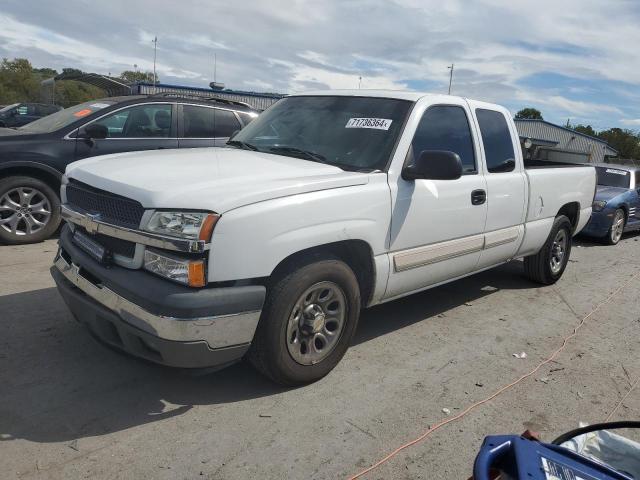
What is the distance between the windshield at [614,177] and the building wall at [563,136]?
1324 inches

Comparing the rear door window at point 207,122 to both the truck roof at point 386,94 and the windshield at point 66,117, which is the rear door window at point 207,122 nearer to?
the windshield at point 66,117

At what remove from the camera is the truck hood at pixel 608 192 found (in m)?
10.2

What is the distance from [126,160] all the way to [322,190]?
1391 mm

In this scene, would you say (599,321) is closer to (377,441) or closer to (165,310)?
(377,441)

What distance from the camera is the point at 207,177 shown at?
319 cm

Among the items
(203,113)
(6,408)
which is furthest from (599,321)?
(203,113)

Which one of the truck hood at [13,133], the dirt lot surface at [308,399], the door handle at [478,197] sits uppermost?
the truck hood at [13,133]

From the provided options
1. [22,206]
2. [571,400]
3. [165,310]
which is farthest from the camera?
[22,206]

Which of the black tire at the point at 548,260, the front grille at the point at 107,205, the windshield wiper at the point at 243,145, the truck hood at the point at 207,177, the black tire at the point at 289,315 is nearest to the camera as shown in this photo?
the truck hood at the point at 207,177

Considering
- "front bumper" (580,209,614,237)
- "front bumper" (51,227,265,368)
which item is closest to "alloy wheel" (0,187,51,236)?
"front bumper" (51,227,265,368)

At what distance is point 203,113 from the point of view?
7547 mm

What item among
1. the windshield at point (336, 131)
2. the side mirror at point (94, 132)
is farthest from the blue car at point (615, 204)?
the side mirror at point (94, 132)

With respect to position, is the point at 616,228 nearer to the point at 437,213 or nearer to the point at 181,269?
the point at 437,213

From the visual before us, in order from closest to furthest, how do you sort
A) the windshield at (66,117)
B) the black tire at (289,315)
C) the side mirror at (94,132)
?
the black tire at (289,315), the side mirror at (94,132), the windshield at (66,117)
